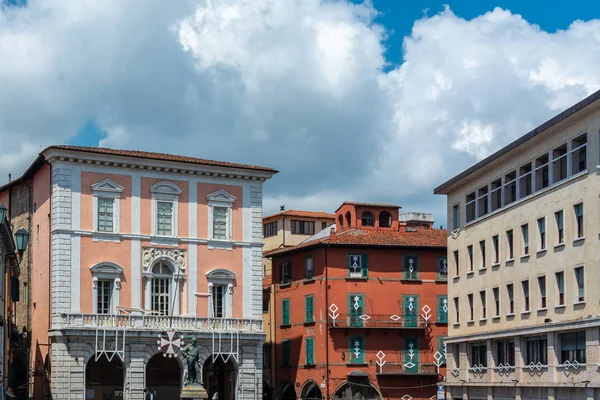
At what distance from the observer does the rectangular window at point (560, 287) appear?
5047 centimetres

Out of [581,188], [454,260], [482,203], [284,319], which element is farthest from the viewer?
[284,319]

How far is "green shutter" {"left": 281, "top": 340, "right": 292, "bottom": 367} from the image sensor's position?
81.1m

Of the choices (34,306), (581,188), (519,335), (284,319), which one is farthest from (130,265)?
(581,188)

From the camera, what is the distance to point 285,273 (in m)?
83.8

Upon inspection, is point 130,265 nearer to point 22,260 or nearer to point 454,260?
point 22,260

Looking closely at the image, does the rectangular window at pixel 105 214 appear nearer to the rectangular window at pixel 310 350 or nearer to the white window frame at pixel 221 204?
the white window frame at pixel 221 204

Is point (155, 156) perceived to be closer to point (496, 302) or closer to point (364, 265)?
point (364, 265)

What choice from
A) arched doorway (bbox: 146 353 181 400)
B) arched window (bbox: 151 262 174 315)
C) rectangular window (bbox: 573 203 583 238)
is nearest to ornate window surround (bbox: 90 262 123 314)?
arched window (bbox: 151 262 174 315)

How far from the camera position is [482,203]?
6178 centimetres

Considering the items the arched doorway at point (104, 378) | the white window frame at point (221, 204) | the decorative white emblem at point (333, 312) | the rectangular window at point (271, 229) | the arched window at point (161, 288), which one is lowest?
the arched doorway at point (104, 378)

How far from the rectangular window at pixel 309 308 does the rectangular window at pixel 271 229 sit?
73.5 ft

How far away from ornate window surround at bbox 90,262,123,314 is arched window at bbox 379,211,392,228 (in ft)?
75.7

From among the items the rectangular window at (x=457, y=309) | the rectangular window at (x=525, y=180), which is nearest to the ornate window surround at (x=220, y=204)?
the rectangular window at (x=457, y=309)

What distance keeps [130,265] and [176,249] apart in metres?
3.02
